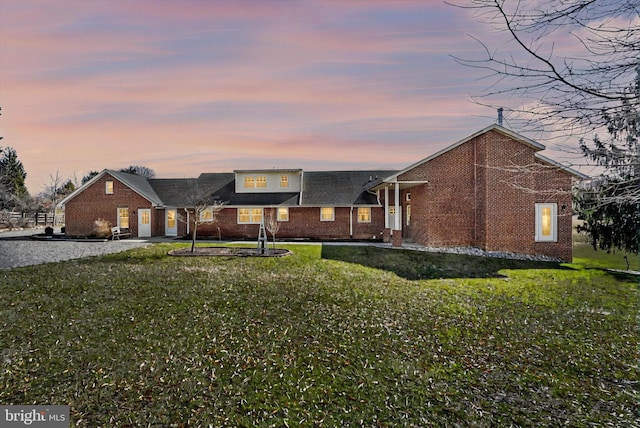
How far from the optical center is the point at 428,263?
45.8 ft

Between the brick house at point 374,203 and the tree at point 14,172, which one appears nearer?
the brick house at point 374,203

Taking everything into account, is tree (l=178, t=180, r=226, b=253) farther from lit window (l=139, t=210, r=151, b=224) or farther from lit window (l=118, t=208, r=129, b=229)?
lit window (l=118, t=208, r=129, b=229)

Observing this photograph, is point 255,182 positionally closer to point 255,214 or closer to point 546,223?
point 255,214

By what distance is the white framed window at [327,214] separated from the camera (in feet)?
72.7

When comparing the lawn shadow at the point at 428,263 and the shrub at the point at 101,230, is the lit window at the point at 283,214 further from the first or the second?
the shrub at the point at 101,230

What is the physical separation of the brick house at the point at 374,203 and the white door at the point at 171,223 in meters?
0.08

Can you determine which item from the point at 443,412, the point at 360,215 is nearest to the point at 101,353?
the point at 443,412

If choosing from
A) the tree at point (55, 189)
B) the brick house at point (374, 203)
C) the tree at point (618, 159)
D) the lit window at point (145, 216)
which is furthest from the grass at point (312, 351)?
the tree at point (55, 189)

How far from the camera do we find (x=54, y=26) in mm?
7629

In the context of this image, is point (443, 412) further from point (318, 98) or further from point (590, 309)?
point (318, 98)

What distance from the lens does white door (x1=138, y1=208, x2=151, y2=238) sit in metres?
22.4

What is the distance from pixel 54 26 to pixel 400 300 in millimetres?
11055

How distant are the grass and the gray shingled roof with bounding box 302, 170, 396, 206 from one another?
12131 mm

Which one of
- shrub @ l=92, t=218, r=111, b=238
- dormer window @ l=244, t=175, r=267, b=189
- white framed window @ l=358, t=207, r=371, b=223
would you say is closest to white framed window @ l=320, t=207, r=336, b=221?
white framed window @ l=358, t=207, r=371, b=223
